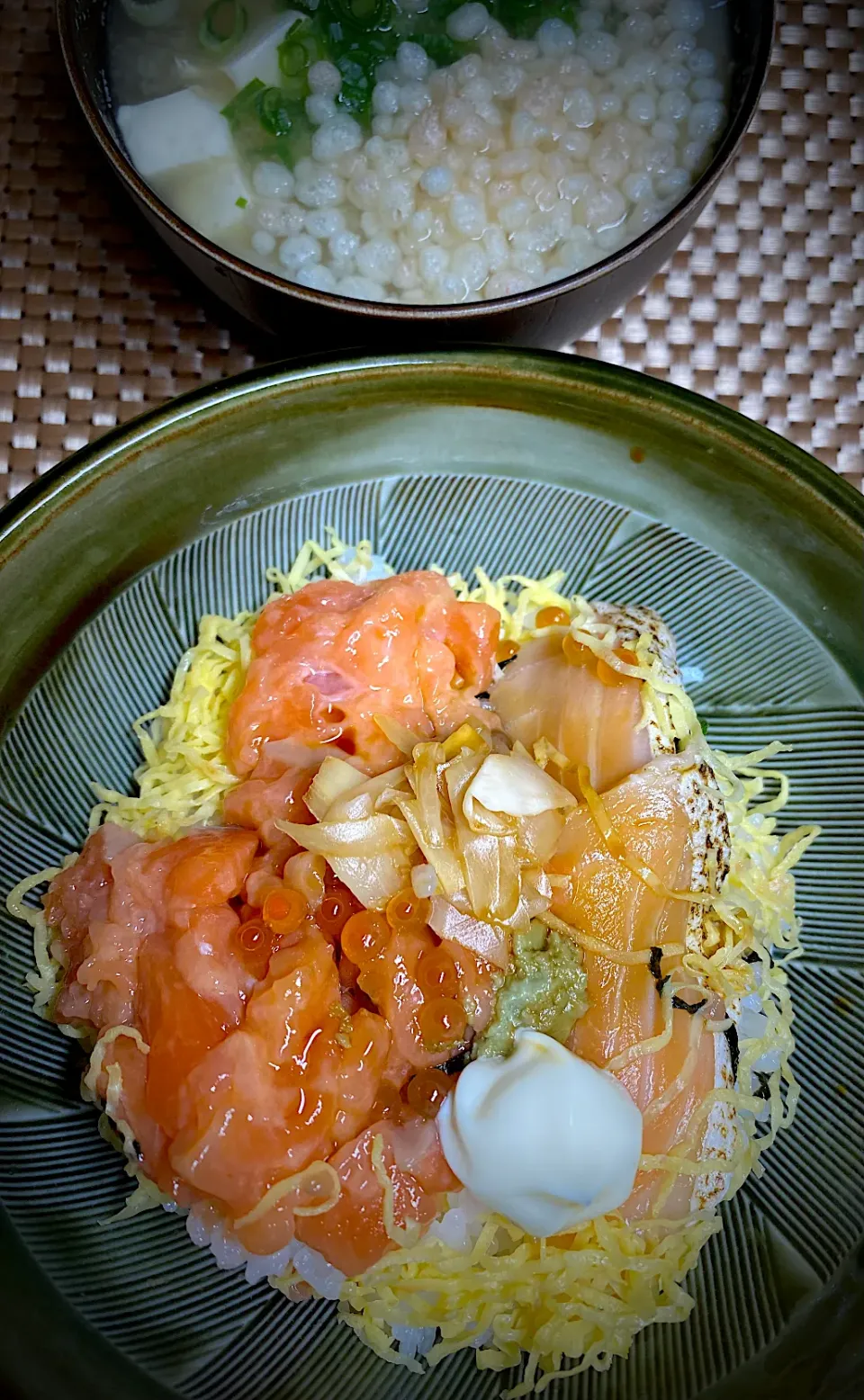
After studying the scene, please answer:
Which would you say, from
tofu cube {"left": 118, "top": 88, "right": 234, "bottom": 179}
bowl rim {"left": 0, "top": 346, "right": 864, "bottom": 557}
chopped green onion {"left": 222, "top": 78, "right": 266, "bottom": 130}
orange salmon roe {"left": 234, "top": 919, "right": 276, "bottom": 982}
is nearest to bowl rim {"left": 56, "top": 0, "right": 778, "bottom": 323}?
bowl rim {"left": 0, "top": 346, "right": 864, "bottom": 557}

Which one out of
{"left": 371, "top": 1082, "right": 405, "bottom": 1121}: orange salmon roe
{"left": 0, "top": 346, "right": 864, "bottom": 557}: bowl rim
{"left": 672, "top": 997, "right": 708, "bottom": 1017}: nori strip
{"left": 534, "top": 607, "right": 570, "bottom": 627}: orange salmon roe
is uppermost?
{"left": 0, "top": 346, "right": 864, "bottom": 557}: bowl rim

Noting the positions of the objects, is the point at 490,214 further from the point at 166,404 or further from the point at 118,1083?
the point at 118,1083

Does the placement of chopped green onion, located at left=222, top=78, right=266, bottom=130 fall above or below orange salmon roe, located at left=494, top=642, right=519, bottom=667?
above

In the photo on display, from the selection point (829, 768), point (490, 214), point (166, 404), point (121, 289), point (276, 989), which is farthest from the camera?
point (121, 289)

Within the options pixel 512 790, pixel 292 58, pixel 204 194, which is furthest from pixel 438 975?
pixel 292 58

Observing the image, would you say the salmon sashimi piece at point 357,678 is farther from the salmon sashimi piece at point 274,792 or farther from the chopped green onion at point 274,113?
the chopped green onion at point 274,113

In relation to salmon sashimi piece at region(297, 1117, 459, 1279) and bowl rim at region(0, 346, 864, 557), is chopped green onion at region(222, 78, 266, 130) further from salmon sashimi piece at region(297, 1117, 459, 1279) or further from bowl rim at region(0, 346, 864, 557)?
salmon sashimi piece at region(297, 1117, 459, 1279)

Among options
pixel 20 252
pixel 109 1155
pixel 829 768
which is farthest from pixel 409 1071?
pixel 20 252
